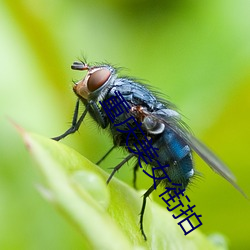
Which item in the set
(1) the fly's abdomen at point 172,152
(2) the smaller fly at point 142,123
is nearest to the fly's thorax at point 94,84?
→ (2) the smaller fly at point 142,123

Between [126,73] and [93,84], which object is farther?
[126,73]

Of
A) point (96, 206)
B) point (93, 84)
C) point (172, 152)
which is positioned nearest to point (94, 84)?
point (93, 84)

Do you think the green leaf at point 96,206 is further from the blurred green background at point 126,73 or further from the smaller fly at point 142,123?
the blurred green background at point 126,73

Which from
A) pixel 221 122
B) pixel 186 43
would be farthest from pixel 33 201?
pixel 186 43

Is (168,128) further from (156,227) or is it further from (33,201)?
(33,201)

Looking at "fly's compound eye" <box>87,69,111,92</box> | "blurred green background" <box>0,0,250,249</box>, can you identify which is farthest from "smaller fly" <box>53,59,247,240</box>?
"blurred green background" <box>0,0,250,249</box>

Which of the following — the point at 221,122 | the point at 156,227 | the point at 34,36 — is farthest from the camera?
the point at 34,36

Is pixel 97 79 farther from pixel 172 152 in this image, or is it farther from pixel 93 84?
pixel 172 152

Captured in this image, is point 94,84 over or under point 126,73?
over
